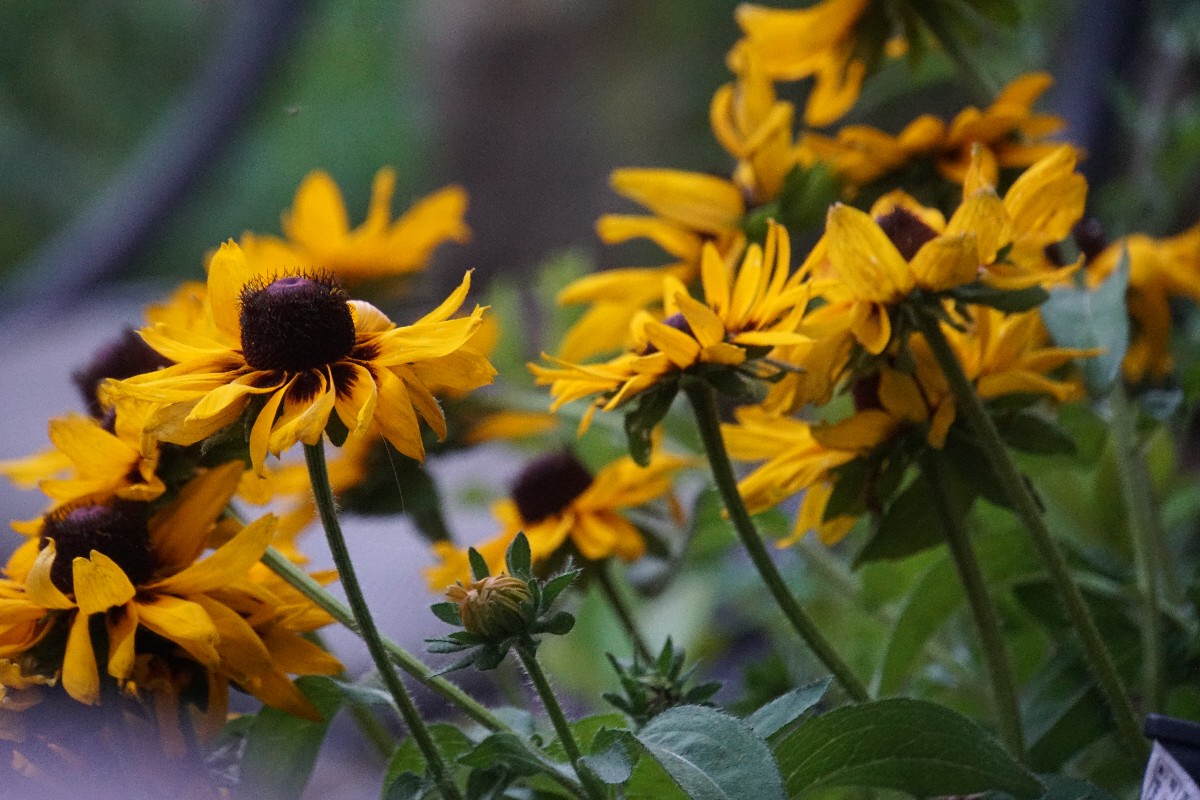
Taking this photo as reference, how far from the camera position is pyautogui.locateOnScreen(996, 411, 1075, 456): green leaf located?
0.39 m

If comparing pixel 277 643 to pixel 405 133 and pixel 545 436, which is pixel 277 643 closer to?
pixel 545 436

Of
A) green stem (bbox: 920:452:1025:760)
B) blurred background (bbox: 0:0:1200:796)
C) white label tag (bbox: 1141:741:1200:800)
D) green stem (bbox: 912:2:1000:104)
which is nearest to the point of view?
white label tag (bbox: 1141:741:1200:800)

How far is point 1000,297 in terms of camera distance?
0.35 metres

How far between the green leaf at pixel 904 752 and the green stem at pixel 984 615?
49 mm

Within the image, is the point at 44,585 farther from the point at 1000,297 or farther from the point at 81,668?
the point at 1000,297

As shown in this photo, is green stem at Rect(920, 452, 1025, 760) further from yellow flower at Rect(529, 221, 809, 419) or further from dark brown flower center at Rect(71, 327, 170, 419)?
dark brown flower center at Rect(71, 327, 170, 419)

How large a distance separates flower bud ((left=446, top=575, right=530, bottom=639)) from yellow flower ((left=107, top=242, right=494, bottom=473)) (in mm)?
33

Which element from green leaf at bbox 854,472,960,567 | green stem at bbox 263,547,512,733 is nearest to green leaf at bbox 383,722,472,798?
green stem at bbox 263,547,512,733

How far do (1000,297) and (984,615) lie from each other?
0.09m

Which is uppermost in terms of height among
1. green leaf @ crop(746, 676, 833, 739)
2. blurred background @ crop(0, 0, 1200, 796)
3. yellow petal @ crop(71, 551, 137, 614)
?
blurred background @ crop(0, 0, 1200, 796)

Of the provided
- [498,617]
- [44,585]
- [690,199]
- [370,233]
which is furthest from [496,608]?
[370,233]

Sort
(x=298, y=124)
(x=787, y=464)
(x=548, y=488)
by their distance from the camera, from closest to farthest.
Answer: (x=787, y=464) → (x=548, y=488) → (x=298, y=124)

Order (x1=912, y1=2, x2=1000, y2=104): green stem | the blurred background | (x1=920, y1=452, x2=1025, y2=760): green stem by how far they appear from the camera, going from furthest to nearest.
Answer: the blurred background → (x1=912, y1=2, x2=1000, y2=104): green stem → (x1=920, y1=452, x2=1025, y2=760): green stem

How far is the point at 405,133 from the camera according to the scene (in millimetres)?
2486
